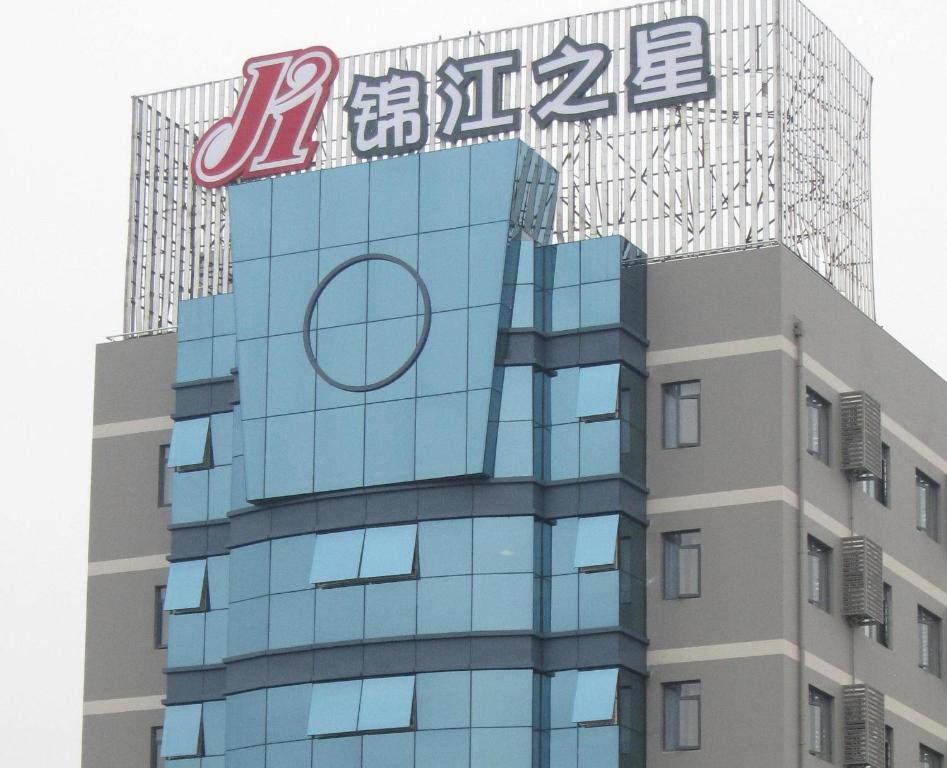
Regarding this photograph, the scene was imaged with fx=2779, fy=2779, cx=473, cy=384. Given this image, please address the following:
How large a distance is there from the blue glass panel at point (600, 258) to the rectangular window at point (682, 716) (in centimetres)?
873

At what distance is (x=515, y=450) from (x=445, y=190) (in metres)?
5.93

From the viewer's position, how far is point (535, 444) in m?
58.1

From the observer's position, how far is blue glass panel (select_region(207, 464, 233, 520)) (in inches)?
2447

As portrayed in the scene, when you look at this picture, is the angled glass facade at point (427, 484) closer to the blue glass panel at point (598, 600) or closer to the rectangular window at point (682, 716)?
the blue glass panel at point (598, 600)

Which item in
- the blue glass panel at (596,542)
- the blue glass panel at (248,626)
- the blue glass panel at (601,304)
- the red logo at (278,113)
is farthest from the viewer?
the red logo at (278,113)

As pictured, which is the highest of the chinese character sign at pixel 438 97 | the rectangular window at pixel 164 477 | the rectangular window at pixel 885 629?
the chinese character sign at pixel 438 97

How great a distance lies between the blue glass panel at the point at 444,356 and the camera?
58.3 m

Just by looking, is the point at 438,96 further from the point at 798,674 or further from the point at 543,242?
the point at 798,674

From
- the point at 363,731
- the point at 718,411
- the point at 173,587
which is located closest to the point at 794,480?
the point at 718,411

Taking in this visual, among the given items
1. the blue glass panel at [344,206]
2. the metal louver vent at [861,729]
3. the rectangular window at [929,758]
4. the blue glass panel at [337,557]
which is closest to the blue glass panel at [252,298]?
the blue glass panel at [344,206]

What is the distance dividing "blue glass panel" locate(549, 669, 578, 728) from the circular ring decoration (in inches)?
287

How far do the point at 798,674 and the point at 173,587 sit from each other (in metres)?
14.5

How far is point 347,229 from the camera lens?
60375 mm

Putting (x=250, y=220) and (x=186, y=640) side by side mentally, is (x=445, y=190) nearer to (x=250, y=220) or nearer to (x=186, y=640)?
(x=250, y=220)
